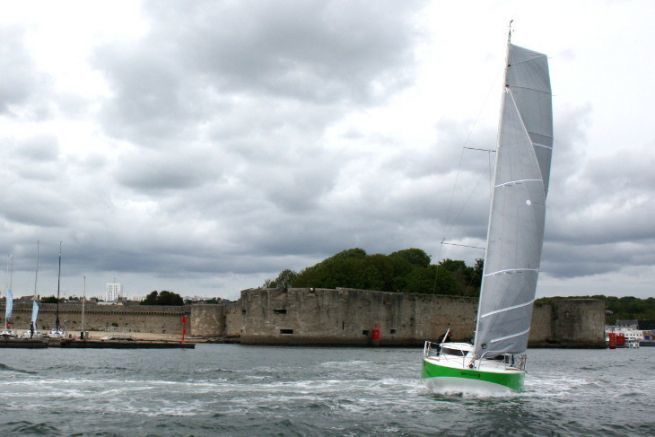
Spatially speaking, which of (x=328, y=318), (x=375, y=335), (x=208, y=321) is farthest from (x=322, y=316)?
(x=208, y=321)

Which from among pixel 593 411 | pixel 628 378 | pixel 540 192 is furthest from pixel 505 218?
pixel 628 378

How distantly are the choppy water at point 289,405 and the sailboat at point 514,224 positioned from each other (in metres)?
1.28

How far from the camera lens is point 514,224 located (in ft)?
66.7

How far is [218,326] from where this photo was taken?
207 feet

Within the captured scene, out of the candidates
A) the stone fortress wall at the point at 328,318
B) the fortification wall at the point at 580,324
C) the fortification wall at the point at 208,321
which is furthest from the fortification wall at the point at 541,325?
the fortification wall at the point at 208,321

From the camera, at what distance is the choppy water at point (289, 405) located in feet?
49.5

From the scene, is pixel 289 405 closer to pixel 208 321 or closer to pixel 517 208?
pixel 517 208

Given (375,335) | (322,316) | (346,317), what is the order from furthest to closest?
(375,335), (346,317), (322,316)

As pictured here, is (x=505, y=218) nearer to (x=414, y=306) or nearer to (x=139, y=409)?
(x=139, y=409)

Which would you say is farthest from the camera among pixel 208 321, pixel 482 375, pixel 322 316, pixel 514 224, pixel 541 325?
pixel 541 325

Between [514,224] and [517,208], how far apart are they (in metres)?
0.43

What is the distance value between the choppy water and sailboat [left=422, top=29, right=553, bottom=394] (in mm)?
1282

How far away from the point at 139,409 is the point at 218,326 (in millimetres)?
46907

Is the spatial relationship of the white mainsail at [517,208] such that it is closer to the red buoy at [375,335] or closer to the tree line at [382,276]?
the red buoy at [375,335]
